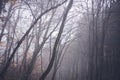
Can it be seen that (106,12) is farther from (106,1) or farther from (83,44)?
(83,44)

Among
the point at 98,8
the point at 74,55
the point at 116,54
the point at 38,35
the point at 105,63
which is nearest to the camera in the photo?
the point at 38,35

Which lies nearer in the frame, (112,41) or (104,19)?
(104,19)

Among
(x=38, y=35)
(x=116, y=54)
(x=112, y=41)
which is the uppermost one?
(x=38, y=35)

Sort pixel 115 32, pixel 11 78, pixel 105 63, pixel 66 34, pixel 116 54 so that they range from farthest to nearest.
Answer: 1. pixel 105 63
2. pixel 116 54
3. pixel 115 32
4. pixel 11 78
5. pixel 66 34

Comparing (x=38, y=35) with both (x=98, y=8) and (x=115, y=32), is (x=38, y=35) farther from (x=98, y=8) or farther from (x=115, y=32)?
(x=115, y=32)

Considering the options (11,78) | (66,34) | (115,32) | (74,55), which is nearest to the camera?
(66,34)

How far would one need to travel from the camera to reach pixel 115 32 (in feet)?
93.4

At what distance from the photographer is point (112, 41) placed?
1158 inches

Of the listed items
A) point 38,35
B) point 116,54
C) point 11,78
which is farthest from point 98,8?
point 11,78

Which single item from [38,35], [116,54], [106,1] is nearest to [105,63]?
[116,54]

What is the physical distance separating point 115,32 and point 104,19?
22.2 feet

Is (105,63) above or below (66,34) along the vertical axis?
below

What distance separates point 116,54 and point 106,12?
1137cm

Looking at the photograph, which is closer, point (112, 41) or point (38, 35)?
point (38, 35)
